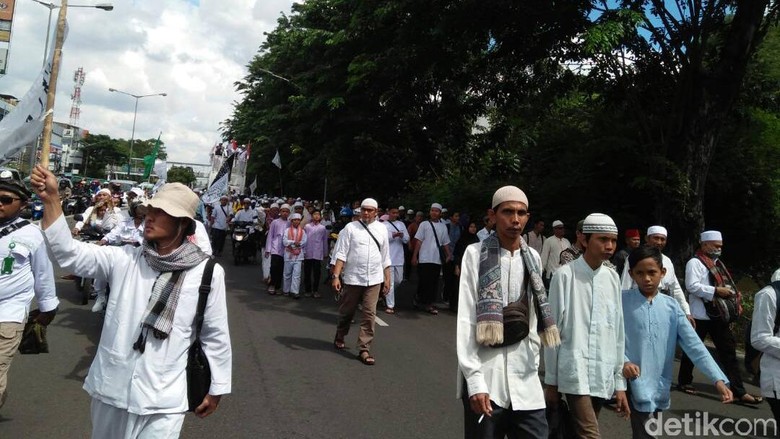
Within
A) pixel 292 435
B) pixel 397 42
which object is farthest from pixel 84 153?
pixel 292 435

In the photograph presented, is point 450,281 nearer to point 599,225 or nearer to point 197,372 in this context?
point 599,225

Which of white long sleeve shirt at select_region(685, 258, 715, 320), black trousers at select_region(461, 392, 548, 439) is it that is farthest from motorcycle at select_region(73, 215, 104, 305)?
white long sleeve shirt at select_region(685, 258, 715, 320)

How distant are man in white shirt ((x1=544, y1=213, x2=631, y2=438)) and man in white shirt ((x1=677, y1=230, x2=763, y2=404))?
11.4ft

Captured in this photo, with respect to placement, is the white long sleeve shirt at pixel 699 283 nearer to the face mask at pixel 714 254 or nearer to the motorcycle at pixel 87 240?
the face mask at pixel 714 254

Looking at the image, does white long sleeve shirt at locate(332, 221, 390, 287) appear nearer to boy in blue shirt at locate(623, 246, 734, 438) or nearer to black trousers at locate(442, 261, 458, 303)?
boy in blue shirt at locate(623, 246, 734, 438)

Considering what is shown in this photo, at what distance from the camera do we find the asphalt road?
15.3ft

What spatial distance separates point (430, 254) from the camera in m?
11.0

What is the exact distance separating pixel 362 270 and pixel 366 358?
1.05 metres

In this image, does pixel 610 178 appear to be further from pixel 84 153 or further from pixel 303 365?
pixel 84 153

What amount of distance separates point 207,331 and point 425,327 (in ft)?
22.0

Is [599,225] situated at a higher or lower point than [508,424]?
higher

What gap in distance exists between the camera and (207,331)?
9.15 ft

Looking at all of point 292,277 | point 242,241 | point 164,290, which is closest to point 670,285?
point 164,290

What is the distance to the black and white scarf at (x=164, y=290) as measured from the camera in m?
2.60
